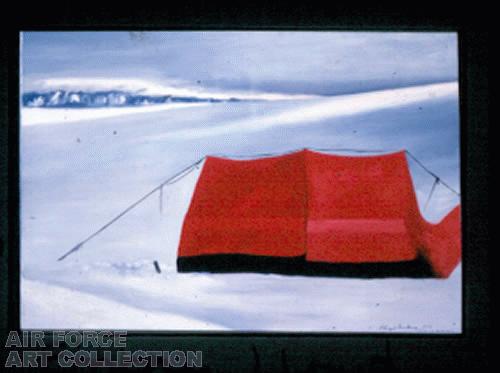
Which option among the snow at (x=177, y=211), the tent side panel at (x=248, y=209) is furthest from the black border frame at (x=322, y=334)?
the tent side panel at (x=248, y=209)

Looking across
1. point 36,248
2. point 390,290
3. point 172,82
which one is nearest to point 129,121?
point 172,82

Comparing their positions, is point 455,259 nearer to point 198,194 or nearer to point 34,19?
point 198,194

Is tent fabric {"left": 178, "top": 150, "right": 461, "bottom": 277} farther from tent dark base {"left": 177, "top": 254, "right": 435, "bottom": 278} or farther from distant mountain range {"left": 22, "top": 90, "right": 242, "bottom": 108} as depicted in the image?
distant mountain range {"left": 22, "top": 90, "right": 242, "bottom": 108}

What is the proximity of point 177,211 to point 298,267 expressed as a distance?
43cm

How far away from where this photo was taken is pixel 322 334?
91.4 inches

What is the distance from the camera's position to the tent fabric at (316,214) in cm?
234

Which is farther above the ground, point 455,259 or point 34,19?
point 34,19

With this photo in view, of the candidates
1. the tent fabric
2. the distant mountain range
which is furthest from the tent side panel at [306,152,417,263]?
the distant mountain range

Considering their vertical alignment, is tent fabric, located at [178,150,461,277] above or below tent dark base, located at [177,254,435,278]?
above

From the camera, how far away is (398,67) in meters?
2.36

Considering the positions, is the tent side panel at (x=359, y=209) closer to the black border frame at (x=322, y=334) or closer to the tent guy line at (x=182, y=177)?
the tent guy line at (x=182, y=177)

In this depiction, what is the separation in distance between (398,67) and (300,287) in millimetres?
780

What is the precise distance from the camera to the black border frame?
2320 mm

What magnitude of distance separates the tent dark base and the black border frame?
18cm
